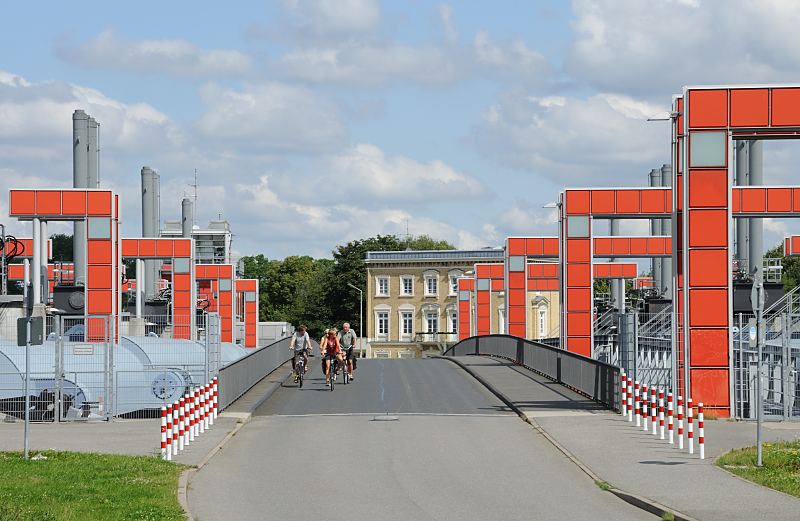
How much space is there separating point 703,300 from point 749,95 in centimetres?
447

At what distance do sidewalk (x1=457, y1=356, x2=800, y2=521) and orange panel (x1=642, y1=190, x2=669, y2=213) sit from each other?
1963 centimetres

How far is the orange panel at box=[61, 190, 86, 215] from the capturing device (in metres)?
47.5

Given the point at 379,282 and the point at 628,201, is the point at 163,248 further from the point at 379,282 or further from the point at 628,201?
the point at 379,282

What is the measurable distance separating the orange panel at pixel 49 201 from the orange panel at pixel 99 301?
3288 mm

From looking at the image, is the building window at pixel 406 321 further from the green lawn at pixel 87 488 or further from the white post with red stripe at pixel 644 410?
the green lawn at pixel 87 488

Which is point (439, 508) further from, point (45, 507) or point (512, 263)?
point (512, 263)

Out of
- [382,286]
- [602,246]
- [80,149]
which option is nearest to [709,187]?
[602,246]

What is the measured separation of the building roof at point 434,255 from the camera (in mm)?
126688

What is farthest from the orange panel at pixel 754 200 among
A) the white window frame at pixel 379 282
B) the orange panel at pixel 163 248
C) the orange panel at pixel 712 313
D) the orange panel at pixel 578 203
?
the white window frame at pixel 379 282

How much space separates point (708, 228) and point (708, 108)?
2.55 metres

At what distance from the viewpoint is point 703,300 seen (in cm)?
2736

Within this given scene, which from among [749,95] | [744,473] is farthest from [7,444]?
[749,95]

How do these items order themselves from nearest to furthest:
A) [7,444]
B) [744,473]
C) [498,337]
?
[744,473] → [7,444] → [498,337]

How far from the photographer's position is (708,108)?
27422mm
